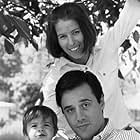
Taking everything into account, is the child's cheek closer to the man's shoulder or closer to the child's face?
the child's face

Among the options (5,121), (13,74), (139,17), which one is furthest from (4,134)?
(139,17)

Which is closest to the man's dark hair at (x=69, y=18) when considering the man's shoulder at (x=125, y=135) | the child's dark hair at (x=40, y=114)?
the child's dark hair at (x=40, y=114)

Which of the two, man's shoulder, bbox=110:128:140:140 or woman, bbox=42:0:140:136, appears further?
woman, bbox=42:0:140:136

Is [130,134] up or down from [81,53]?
down

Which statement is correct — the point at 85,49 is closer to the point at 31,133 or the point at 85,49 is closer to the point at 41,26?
the point at 31,133

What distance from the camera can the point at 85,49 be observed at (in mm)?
2162

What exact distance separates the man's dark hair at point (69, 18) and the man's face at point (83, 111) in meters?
0.46

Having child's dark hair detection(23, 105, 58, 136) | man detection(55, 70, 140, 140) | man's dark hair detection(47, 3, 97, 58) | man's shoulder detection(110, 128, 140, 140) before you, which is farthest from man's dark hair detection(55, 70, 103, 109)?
man's dark hair detection(47, 3, 97, 58)

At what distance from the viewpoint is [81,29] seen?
218 cm

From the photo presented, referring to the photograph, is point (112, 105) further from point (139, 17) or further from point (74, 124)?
point (74, 124)

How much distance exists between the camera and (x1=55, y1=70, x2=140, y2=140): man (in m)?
1.66

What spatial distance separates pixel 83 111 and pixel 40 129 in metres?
0.42

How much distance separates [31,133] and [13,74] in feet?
32.9

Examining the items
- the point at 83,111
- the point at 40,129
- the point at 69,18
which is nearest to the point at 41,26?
the point at 69,18
